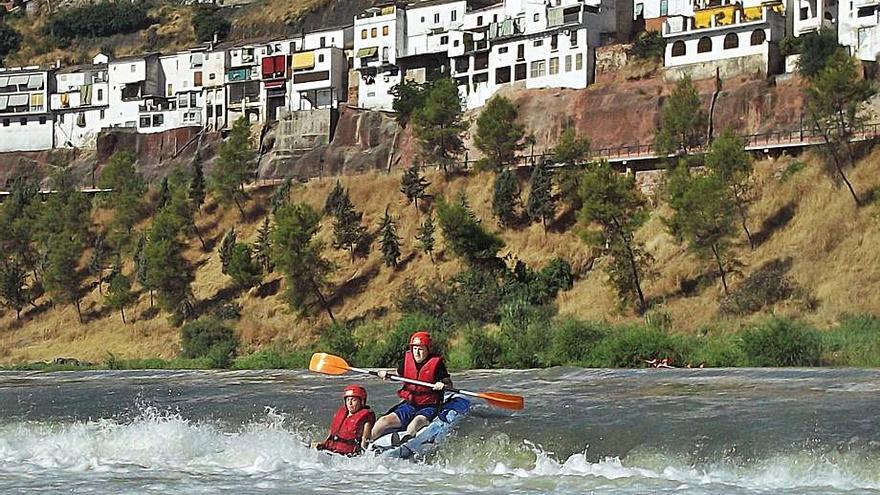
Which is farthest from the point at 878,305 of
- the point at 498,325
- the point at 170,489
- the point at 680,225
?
the point at 170,489

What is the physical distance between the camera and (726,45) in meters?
67.4

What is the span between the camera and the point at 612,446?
21828 millimetres

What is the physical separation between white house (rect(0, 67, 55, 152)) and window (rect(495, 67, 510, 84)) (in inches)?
1519

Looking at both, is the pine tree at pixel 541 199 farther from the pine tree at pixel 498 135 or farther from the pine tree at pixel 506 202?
the pine tree at pixel 498 135

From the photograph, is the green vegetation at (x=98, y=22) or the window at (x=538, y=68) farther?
the green vegetation at (x=98, y=22)

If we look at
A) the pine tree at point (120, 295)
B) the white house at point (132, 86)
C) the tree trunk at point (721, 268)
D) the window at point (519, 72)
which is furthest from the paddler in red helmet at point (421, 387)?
the white house at point (132, 86)

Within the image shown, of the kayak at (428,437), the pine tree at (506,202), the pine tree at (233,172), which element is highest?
the pine tree at (233,172)

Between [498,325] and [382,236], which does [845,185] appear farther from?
[382,236]

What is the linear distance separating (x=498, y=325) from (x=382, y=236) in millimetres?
14070

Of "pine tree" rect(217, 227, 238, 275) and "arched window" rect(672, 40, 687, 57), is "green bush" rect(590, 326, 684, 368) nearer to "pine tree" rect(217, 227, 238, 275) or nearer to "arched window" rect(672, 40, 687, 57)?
"arched window" rect(672, 40, 687, 57)

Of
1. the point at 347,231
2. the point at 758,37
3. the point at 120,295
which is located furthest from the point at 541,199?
the point at 120,295

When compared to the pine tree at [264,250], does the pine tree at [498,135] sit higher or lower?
higher

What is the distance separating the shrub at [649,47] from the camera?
231 ft

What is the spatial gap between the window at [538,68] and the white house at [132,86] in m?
33.7
